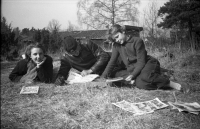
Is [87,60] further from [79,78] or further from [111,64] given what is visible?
[111,64]

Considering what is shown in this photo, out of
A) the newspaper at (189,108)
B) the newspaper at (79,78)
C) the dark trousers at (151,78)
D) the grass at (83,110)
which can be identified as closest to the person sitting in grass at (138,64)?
the dark trousers at (151,78)

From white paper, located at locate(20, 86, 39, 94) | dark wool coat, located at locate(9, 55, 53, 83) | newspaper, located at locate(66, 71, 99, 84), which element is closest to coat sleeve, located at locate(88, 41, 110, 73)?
newspaper, located at locate(66, 71, 99, 84)

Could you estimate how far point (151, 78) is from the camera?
3012 millimetres

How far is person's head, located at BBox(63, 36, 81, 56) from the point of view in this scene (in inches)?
146

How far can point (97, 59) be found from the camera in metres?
4.08

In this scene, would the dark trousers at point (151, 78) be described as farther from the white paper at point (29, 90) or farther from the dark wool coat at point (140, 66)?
the white paper at point (29, 90)

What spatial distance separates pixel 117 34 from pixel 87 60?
116cm

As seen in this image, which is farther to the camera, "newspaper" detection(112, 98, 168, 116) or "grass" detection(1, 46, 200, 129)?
"newspaper" detection(112, 98, 168, 116)

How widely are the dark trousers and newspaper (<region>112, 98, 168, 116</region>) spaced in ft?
2.23

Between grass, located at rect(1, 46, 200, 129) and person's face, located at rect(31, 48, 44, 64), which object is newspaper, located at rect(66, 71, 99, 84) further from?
person's face, located at rect(31, 48, 44, 64)

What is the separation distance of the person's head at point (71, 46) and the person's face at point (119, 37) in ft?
3.23

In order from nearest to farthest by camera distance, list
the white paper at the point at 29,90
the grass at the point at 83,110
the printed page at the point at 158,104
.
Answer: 1. the grass at the point at 83,110
2. the printed page at the point at 158,104
3. the white paper at the point at 29,90

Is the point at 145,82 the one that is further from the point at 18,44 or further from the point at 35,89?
the point at 18,44

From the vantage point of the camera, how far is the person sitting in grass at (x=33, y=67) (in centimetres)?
369
